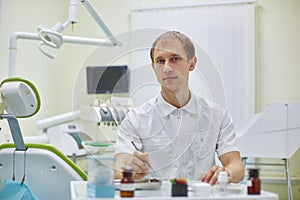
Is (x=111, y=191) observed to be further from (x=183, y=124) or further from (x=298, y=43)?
(x=298, y=43)

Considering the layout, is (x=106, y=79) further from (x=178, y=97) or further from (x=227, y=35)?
(x=227, y=35)

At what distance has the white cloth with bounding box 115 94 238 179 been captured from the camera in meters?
1.41

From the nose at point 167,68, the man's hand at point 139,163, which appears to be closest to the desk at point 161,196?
the man's hand at point 139,163

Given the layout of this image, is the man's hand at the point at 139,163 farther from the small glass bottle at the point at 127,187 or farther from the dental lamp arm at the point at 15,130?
the dental lamp arm at the point at 15,130

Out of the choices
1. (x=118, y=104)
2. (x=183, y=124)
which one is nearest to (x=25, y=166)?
(x=118, y=104)

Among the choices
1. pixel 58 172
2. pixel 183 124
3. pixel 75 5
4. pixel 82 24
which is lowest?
pixel 58 172

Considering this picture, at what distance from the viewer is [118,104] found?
166 centimetres

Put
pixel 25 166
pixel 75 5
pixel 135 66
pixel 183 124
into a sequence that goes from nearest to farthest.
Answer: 1. pixel 183 124
2. pixel 135 66
3. pixel 25 166
4. pixel 75 5

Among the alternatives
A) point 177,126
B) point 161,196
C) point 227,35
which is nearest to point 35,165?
point 177,126

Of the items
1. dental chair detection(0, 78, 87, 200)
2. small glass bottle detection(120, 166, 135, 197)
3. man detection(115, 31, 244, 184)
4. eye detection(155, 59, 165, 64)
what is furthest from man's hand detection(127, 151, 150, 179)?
dental chair detection(0, 78, 87, 200)

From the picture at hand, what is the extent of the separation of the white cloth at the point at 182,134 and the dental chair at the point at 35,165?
36 cm

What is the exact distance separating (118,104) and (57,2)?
308 cm

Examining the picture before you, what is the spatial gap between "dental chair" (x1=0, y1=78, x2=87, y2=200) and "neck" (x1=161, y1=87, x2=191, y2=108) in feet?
1.51

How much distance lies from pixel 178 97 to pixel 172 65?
0.46 ft
